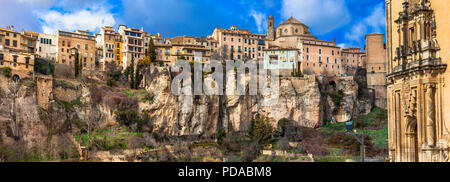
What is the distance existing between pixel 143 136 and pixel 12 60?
1780 centimetres

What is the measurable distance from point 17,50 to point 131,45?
17.9 metres

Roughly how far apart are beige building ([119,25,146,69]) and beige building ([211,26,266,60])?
1371cm

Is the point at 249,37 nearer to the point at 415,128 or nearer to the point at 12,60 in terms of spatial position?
the point at 12,60

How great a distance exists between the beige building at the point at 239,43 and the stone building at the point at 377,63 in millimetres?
18982

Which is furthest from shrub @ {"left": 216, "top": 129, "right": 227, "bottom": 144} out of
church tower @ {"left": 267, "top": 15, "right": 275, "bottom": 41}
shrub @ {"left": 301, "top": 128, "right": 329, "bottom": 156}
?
church tower @ {"left": 267, "top": 15, "right": 275, "bottom": 41}

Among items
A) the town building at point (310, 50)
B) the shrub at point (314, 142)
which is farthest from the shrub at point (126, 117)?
the town building at point (310, 50)

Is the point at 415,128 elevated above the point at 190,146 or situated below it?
above

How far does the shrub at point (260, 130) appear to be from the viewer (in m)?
60.3

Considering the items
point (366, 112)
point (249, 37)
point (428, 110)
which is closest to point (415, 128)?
point (428, 110)

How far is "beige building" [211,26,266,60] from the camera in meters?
80.8

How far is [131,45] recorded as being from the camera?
7344cm

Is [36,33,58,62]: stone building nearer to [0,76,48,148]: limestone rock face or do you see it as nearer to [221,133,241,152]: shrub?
[0,76,48,148]: limestone rock face

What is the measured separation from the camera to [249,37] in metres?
83.3

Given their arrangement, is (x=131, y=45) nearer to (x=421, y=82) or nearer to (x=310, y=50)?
(x=310, y=50)
